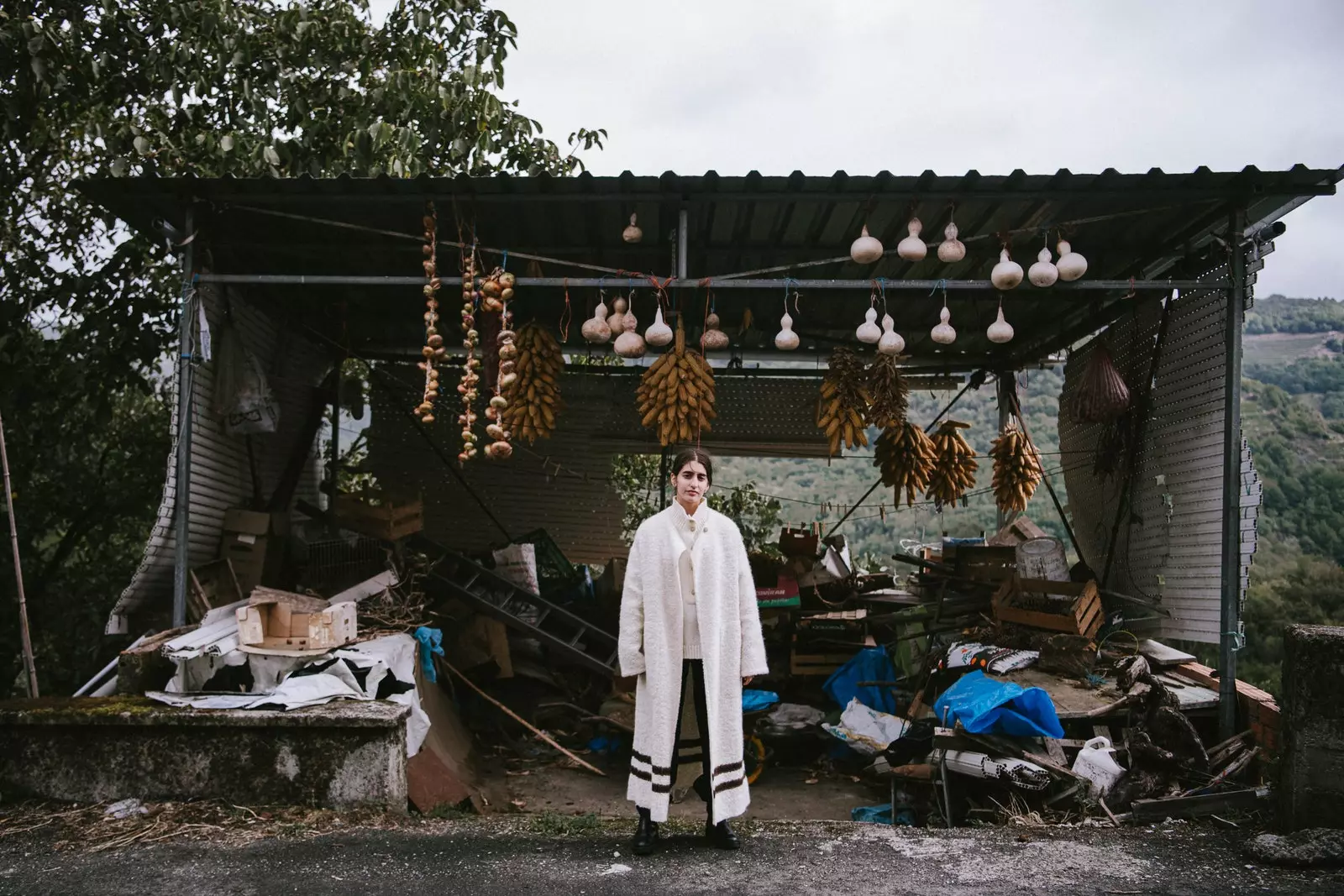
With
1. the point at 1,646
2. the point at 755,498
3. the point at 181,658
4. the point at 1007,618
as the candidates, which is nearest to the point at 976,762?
the point at 1007,618

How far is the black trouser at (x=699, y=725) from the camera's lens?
4.28 m

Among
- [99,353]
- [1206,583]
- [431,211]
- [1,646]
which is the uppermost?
[431,211]

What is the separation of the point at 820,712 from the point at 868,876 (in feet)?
11.9

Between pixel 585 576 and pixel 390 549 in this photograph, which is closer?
pixel 390 549

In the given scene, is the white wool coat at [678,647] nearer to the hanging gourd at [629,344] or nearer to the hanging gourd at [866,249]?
the hanging gourd at [629,344]

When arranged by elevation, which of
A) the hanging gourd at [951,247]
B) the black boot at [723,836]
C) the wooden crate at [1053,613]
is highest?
the hanging gourd at [951,247]

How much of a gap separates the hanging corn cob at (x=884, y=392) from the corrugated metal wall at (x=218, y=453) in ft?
16.7

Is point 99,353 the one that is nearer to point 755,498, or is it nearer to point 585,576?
point 585,576

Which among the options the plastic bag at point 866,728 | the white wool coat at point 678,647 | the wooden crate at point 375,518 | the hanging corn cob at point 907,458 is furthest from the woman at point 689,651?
the wooden crate at point 375,518

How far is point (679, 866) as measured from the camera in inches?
163

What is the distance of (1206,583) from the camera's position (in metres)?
6.04

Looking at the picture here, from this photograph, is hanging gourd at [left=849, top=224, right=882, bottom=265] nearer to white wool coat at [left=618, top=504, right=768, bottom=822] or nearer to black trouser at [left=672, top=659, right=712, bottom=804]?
white wool coat at [left=618, top=504, right=768, bottom=822]

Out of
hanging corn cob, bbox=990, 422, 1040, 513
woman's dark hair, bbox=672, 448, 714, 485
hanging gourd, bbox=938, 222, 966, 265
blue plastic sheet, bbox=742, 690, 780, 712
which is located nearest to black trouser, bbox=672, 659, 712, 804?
woman's dark hair, bbox=672, 448, 714, 485

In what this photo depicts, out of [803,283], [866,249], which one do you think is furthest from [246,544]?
[866,249]
